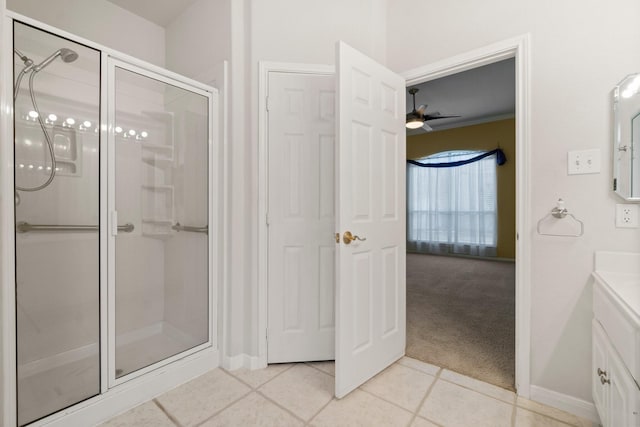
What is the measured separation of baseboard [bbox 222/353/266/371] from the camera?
2033 mm

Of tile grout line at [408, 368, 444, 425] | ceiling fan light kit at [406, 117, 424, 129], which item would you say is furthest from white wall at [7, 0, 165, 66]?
tile grout line at [408, 368, 444, 425]

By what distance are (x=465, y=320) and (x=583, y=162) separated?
6.22 ft

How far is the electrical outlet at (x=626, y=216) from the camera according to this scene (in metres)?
1.43

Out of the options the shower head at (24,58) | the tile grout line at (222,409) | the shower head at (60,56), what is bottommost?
the tile grout line at (222,409)

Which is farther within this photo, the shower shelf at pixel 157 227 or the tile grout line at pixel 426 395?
the shower shelf at pixel 157 227

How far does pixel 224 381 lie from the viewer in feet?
6.25

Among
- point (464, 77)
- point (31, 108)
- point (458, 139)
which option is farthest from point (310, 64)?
point (458, 139)

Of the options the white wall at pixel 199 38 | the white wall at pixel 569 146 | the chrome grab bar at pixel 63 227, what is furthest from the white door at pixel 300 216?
the white wall at pixel 569 146

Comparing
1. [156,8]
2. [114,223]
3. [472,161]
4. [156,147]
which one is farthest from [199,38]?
[472,161]

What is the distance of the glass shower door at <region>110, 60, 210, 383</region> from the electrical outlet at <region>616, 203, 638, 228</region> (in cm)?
245

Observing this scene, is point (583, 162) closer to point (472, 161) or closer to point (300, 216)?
point (300, 216)

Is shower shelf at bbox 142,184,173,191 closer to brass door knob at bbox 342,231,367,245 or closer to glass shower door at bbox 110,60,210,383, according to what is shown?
glass shower door at bbox 110,60,210,383

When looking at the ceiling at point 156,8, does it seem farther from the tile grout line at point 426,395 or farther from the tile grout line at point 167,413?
the tile grout line at point 426,395

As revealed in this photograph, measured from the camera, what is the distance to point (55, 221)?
72.6 inches
